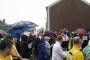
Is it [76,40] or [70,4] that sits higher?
[70,4]

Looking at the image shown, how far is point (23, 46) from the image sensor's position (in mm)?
21031

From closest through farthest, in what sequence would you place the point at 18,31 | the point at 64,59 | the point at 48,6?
the point at 64,59 → the point at 18,31 → the point at 48,6

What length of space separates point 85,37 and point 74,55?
5.91 m

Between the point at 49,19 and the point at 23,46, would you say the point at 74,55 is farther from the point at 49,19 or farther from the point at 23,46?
the point at 49,19

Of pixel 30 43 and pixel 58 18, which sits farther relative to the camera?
pixel 58 18

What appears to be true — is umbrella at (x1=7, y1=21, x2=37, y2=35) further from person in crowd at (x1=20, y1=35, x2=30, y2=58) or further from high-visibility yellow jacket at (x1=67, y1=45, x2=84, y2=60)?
high-visibility yellow jacket at (x1=67, y1=45, x2=84, y2=60)

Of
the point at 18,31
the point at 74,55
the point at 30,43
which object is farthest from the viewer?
the point at 30,43

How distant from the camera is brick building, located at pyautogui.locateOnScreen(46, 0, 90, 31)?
179ft

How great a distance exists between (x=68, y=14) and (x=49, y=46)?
1560 inches

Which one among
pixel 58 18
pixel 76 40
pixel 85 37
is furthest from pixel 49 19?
pixel 76 40

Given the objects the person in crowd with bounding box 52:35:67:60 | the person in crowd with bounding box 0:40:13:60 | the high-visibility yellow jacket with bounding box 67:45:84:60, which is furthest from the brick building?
the person in crowd with bounding box 0:40:13:60

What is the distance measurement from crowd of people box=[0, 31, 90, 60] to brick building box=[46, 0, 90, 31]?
32671 mm

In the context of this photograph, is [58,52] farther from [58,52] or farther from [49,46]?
[49,46]

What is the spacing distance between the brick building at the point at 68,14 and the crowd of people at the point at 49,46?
32.7m
